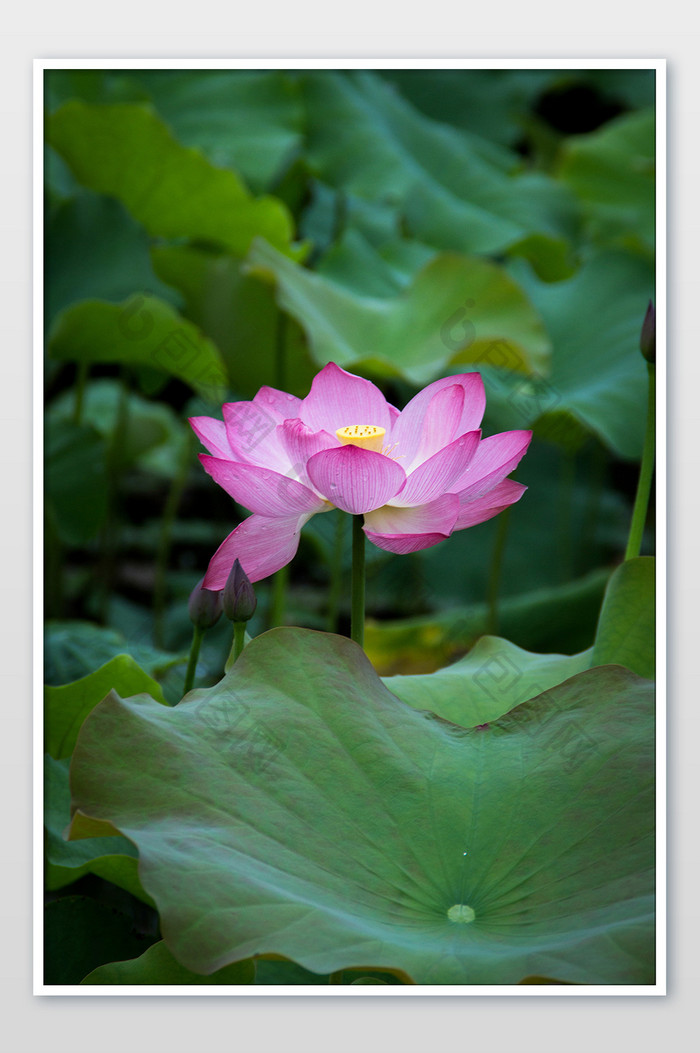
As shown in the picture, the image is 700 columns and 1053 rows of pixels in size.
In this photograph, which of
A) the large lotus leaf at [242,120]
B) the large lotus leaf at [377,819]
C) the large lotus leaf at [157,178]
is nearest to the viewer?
the large lotus leaf at [377,819]

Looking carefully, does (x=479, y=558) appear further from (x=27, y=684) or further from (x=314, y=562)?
(x=27, y=684)

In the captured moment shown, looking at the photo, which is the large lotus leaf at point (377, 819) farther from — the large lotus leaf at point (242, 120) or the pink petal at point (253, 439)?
the large lotus leaf at point (242, 120)

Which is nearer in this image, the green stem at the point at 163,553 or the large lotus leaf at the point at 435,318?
the large lotus leaf at the point at 435,318

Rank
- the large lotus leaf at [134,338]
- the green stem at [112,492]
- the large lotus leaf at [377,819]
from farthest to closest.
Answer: the green stem at [112,492]
the large lotus leaf at [134,338]
the large lotus leaf at [377,819]

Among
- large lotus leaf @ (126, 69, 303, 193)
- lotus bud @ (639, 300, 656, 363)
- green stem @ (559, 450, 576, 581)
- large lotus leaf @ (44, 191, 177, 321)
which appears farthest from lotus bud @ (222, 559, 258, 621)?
green stem @ (559, 450, 576, 581)

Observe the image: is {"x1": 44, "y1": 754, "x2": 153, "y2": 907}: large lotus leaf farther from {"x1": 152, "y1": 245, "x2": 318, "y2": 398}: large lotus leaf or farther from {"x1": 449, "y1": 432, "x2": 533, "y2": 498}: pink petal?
{"x1": 152, "y1": 245, "x2": 318, "y2": 398}: large lotus leaf

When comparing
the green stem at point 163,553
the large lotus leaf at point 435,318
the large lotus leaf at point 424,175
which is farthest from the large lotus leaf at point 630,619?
the large lotus leaf at point 424,175
